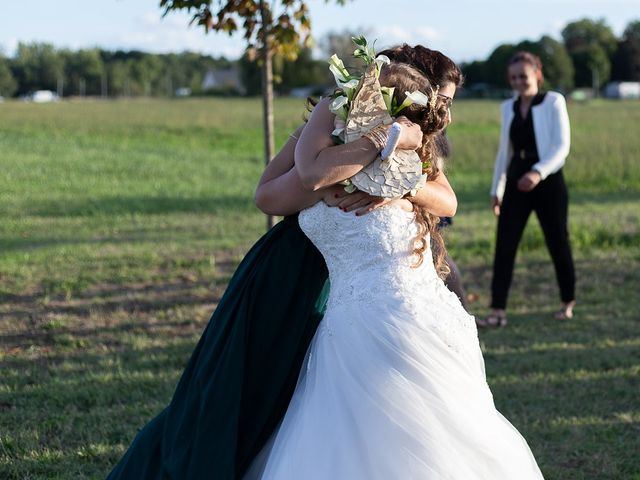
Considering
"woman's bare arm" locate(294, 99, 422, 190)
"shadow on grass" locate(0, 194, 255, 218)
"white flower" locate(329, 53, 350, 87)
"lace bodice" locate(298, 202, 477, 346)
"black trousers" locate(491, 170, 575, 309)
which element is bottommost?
"shadow on grass" locate(0, 194, 255, 218)

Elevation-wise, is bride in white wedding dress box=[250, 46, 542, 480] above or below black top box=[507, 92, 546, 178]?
below

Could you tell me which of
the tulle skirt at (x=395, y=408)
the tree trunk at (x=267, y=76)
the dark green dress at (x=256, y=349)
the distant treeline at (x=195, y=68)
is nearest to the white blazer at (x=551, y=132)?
the tree trunk at (x=267, y=76)

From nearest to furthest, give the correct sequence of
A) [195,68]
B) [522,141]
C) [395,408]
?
1. [395,408]
2. [522,141]
3. [195,68]

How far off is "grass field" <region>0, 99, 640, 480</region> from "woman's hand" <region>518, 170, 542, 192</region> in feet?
3.73

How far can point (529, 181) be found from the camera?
24.2 ft

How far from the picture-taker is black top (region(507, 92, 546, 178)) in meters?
7.59

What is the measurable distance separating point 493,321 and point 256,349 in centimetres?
456

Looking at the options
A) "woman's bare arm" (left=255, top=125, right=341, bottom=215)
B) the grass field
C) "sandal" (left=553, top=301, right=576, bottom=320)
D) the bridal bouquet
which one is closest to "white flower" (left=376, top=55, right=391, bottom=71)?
the bridal bouquet

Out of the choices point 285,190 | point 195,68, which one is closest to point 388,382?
point 285,190

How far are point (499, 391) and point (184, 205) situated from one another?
9193 millimetres

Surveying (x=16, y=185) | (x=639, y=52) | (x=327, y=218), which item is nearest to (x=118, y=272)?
(x=327, y=218)

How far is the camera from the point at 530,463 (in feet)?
11.0

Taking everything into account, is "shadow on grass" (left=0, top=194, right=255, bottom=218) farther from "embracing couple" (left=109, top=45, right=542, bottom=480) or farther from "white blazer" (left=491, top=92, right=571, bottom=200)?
"embracing couple" (left=109, top=45, right=542, bottom=480)

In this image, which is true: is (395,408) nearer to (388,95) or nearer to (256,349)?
(256,349)
